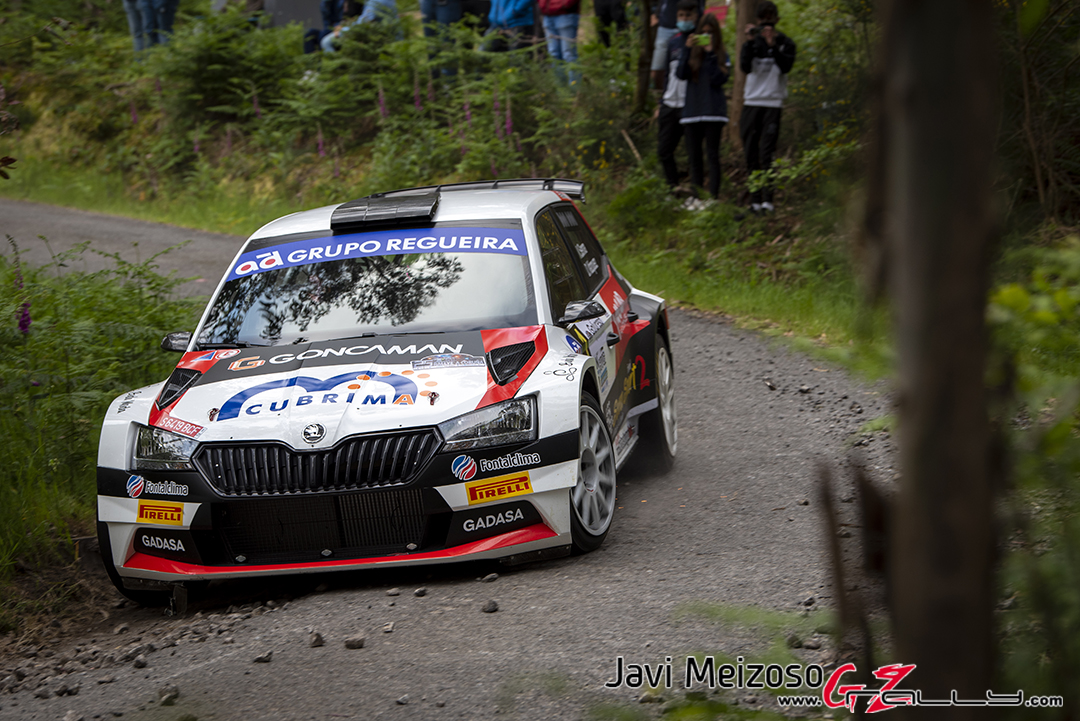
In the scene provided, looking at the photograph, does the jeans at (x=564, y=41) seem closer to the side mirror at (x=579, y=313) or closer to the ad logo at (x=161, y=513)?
the side mirror at (x=579, y=313)

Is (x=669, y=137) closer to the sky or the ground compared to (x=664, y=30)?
closer to the ground

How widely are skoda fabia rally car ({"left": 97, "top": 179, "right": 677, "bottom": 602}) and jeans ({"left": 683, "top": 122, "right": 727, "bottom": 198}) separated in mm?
7691

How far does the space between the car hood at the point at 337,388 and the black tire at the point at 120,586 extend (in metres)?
0.59

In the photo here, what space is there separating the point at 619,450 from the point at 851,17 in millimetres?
8378

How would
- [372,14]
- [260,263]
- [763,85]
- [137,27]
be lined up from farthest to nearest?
[137,27] → [372,14] → [763,85] → [260,263]

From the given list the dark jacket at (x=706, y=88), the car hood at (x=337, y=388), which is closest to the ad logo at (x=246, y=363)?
the car hood at (x=337, y=388)

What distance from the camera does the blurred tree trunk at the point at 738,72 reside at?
1362 cm

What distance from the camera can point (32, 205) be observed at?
21484 mm

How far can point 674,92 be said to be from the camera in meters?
13.4

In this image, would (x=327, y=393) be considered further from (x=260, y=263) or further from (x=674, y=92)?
(x=674, y=92)

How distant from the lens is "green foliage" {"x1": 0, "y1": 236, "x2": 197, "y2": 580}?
5758mm

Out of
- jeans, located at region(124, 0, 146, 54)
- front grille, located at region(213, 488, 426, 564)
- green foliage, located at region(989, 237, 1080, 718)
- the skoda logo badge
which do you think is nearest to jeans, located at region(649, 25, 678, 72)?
the skoda logo badge

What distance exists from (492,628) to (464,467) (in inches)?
36.2

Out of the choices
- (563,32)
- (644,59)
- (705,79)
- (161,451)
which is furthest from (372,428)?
(563,32)
